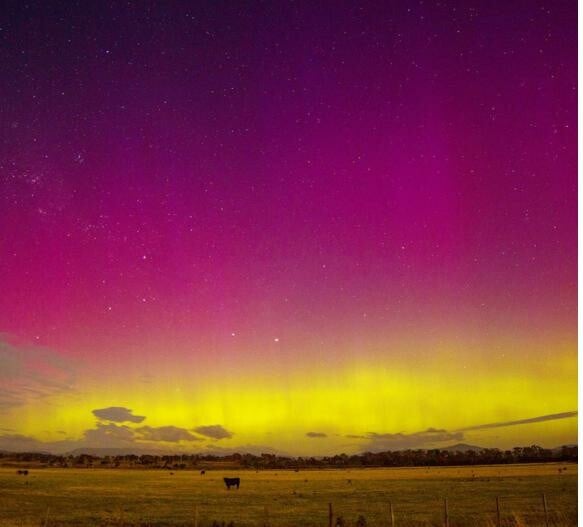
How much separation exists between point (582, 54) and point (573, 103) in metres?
1.92

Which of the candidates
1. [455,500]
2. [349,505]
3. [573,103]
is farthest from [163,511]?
[573,103]

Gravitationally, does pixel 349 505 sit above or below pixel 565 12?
below

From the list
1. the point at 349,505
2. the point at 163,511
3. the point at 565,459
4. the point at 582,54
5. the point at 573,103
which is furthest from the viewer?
the point at 565,459

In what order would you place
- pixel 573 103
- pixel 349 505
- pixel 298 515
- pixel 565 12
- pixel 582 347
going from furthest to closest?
pixel 349 505
pixel 298 515
pixel 565 12
pixel 573 103
pixel 582 347

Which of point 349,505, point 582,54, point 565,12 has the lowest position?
point 349,505

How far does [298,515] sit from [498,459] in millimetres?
76280

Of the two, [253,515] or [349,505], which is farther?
[349,505]

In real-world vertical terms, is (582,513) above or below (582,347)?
below

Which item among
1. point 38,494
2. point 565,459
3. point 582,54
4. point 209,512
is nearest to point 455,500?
point 209,512

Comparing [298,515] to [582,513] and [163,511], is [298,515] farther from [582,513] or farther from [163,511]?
[582,513]

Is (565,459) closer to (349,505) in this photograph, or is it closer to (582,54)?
(349,505)

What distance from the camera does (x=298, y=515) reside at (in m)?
20.2

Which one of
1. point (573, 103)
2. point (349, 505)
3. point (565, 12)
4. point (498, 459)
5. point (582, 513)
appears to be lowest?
point (498, 459)

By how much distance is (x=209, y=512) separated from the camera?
2178 centimetres
